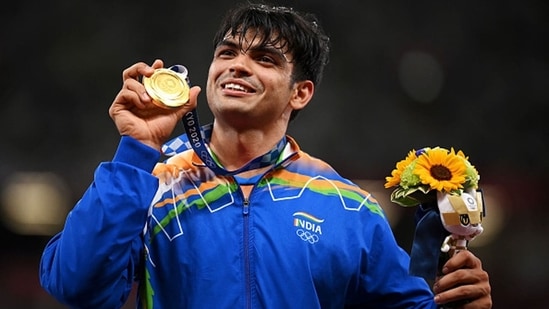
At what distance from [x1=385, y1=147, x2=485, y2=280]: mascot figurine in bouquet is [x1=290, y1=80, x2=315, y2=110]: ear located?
1.79ft

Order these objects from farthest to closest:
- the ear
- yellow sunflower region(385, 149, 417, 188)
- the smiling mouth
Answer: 1. the ear
2. the smiling mouth
3. yellow sunflower region(385, 149, 417, 188)

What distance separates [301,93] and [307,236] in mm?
588

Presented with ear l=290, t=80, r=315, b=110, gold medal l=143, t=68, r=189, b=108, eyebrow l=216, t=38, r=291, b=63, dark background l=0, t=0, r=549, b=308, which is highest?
eyebrow l=216, t=38, r=291, b=63

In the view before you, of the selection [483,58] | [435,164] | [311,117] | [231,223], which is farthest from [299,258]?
[483,58]

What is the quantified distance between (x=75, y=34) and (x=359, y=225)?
4281 mm

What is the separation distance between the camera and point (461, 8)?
6898 millimetres

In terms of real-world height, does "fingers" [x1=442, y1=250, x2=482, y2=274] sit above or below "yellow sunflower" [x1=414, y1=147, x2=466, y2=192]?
below

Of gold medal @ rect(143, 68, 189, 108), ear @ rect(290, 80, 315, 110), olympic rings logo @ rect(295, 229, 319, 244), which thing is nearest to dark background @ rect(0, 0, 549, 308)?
ear @ rect(290, 80, 315, 110)

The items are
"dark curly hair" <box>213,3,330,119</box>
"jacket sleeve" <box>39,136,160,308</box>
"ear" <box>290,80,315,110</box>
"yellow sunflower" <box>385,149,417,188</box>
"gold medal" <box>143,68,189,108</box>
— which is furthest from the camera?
"ear" <box>290,80,315,110</box>

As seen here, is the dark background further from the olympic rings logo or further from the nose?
the olympic rings logo

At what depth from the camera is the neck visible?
3.00 metres

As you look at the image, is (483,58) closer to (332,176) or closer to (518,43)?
(518,43)

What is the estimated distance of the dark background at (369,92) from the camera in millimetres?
6648

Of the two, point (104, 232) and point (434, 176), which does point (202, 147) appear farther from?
point (434, 176)
